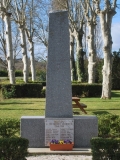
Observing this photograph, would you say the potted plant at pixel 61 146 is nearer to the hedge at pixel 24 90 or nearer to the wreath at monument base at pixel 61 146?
the wreath at monument base at pixel 61 146

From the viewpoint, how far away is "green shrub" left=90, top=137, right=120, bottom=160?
18.6 feet

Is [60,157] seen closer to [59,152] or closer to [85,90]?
[59,152]

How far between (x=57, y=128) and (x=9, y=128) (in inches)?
61.8

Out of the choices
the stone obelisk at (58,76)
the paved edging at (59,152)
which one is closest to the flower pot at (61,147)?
the paved edging at (59,152)

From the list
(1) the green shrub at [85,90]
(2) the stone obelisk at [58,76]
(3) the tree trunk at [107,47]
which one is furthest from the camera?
(1) the green shrub at [85,90]

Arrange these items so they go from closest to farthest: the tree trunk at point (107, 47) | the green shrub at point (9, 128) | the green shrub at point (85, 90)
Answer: the green shrub at point (9, 128), the tree trunk at point (107, 47), the green shrub at point (85, 90)

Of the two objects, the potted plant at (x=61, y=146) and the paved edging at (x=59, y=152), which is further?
the potted plant at (x=61, y=146)

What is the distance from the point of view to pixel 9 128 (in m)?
9.08

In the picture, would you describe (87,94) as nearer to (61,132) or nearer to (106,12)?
(106,12)

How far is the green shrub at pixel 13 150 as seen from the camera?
566 centimetres

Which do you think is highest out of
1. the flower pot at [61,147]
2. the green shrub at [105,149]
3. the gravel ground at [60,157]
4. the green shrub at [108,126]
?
the green shrub at [105,149]

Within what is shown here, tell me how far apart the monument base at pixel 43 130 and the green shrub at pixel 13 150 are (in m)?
2.52

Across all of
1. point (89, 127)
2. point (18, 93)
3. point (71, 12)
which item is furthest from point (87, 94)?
point (89, 127)

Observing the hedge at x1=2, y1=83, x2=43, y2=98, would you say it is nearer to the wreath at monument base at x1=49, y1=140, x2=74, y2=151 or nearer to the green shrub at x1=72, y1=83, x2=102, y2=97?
the green shrub at x1=72, y1=83, x2=102, y2=97
